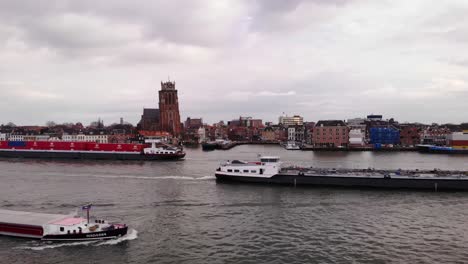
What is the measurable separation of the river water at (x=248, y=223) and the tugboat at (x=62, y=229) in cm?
61

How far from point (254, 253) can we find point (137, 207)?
47.6 ft

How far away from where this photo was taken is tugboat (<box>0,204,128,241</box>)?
2414 centimetres

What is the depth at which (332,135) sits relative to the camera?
141125mm

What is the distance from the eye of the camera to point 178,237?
25234 millimetres

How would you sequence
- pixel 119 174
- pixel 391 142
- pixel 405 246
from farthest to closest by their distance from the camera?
pixel 391 142, pixel 119 174, pixel 405 246

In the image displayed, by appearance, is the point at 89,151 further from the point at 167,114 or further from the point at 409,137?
the point at 409,137

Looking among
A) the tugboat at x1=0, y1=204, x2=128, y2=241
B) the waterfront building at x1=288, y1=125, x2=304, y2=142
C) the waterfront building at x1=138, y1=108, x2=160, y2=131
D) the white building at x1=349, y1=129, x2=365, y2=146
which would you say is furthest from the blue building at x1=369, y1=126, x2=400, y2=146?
the tugboat at x1=0, y1=204, x2=128, y2=241

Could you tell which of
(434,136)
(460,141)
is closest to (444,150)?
(460,141)

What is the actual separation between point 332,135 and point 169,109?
83222 mm

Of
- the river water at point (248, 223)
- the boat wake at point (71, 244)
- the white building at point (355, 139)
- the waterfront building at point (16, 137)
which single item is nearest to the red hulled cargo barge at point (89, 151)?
the river water at point (248, 223)

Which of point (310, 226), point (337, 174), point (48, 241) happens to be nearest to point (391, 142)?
point (337, 174)

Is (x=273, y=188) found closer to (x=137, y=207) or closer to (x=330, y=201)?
(x=330, y=201)

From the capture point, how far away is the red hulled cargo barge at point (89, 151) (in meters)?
83.3

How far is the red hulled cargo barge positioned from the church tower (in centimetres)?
9150
